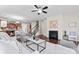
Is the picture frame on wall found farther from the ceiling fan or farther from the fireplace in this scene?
the ceiling fan

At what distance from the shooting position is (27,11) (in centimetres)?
130

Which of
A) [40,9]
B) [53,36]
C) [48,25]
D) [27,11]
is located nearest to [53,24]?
[48,25]

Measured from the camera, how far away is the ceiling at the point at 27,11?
1236mm

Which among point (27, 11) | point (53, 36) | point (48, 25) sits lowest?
point (53, 36)

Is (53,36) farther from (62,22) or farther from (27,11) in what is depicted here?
(27,11)

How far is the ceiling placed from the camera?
4.06 feet

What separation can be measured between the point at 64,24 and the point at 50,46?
1.46 feet

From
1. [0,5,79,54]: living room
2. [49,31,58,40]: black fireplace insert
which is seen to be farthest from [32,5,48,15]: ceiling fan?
[49,31,58,40]: black fireplace insert

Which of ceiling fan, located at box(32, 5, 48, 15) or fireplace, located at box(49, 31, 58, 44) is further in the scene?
fireplace, located at box(49, 31, 58, 44)

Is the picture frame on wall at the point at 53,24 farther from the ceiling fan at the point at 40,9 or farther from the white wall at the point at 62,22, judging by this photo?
the ceiling fan at the point at 40,9

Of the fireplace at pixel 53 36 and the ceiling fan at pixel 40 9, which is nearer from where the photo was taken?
the ceiling fan at pixel 40 9

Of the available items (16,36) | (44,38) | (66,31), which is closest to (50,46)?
(44,38)

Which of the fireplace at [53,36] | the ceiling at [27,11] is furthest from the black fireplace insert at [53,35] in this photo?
the ceiling at [27,11]
